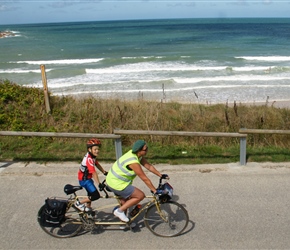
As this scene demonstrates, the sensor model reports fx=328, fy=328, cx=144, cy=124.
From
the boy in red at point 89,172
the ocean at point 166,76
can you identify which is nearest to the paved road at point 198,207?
the boy in red at point 89,172

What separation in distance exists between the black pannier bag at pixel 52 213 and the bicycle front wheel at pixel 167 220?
3.92ft

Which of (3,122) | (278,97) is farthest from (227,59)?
(3,122)

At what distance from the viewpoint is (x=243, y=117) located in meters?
8.91

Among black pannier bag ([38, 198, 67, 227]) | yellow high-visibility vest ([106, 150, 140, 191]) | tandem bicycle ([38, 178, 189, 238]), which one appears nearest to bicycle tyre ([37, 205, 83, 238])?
tandem bicycle ([38, 178, 189, 238])

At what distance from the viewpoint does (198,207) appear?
5480mm

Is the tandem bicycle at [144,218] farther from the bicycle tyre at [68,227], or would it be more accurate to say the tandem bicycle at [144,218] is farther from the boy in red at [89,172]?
the boy in red at [89,172]

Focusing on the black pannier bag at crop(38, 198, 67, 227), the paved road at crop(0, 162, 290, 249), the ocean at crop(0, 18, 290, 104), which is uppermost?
the black pannier bag at crop(38, 198, 67, 227)

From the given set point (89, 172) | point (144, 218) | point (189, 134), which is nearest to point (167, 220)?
point (144, 218)

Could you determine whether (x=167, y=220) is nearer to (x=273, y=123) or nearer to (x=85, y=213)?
(x=85, y=213)

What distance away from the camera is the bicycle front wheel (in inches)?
189

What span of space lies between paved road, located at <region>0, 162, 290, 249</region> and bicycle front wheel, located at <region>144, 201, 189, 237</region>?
0.10 metres

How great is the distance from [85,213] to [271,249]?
2.63m

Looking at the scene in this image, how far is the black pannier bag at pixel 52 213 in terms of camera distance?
4.54 m

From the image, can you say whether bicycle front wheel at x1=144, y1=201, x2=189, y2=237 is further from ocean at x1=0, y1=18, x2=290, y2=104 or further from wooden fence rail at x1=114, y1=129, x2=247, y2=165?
ocean at x1=0, y1=18, x2=290, y2=104
